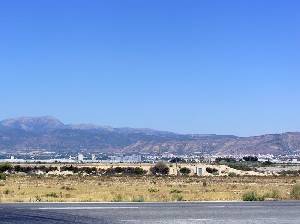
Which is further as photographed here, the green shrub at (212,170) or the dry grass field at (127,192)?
the green shrub at (212,170)

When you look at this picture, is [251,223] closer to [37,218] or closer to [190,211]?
[190,211]

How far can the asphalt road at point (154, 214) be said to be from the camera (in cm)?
1628

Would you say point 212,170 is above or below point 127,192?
above

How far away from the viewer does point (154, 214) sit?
59.5ft

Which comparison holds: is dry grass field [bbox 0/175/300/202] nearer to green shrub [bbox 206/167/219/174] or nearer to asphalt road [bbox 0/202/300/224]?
asphalt road [bbox 0/202/300/224]

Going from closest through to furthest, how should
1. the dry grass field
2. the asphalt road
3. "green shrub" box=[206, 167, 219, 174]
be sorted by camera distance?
the asphalt road
the dry grass field
"green shrub" box=[206, 167, 219, 174]

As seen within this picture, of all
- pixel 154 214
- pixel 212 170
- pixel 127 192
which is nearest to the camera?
pixel 154 214

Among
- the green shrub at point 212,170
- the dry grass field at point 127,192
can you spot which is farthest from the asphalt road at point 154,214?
the green shrub at point 212,170

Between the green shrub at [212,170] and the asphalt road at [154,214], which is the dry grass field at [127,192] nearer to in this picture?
the asphalt road at [154,214]

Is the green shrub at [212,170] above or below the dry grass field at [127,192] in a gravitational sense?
above

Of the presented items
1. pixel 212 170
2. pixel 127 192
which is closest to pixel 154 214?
pixel 127 192

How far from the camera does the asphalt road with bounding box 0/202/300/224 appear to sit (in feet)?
53.4

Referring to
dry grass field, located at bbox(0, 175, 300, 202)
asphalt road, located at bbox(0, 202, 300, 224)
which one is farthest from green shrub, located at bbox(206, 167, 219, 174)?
asphalt road, located at bbox(0, 202, 300, 224)

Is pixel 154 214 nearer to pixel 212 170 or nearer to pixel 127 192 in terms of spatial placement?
pixel 127 192
